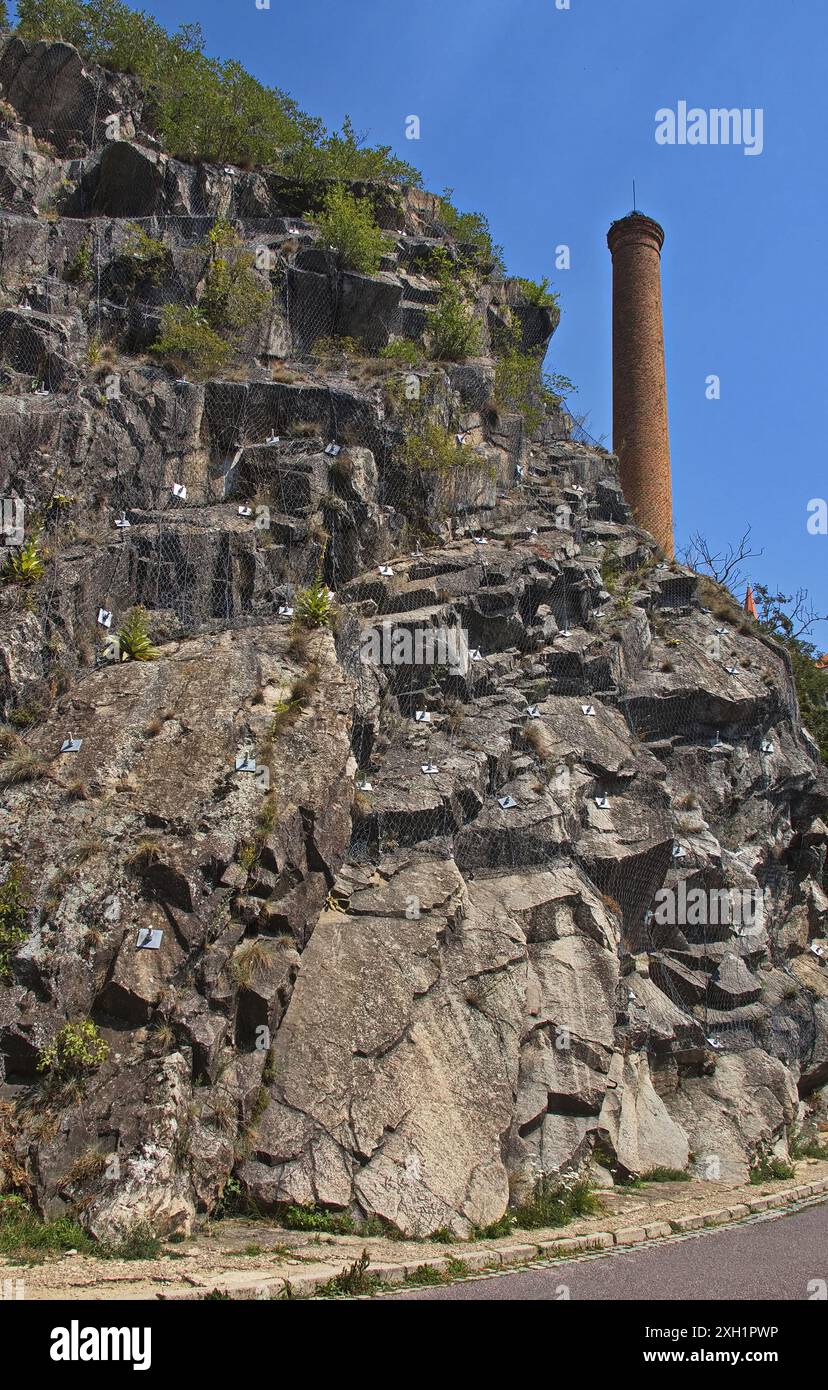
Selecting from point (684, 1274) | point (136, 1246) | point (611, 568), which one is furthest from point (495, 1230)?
point (611, 568)

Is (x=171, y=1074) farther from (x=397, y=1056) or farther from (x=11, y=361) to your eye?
(x=11, y=361)

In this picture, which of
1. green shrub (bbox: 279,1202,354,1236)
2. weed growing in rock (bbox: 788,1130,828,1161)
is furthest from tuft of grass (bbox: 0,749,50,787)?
weed growing in rock (bbox: 788,1130,828,1161)

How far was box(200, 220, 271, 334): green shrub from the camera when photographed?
59.9ft

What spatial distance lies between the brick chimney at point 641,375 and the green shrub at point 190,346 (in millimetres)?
12535

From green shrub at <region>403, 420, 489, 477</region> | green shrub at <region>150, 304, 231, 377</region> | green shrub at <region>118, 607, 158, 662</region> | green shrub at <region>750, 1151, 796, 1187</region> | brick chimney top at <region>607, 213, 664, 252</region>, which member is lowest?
green shrub at <region>750, 1151, 796, 1187</region>

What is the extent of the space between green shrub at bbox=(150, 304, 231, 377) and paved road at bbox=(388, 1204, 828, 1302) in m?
14.4

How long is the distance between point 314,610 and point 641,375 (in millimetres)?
17579

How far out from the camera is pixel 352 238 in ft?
64.5

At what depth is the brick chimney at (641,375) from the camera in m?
26.4

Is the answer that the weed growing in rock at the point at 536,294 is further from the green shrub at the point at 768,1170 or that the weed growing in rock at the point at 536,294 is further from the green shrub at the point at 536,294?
the green shrub at the point at 768,1170

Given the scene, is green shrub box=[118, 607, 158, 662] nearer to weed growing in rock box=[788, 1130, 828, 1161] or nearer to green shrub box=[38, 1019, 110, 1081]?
green shrub box=[38, 1019, 110, 1081]

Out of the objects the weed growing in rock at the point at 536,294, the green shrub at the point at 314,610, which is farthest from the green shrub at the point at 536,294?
the green shrub at the point at 314,610

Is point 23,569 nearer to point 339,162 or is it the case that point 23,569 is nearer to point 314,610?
point 314,610
